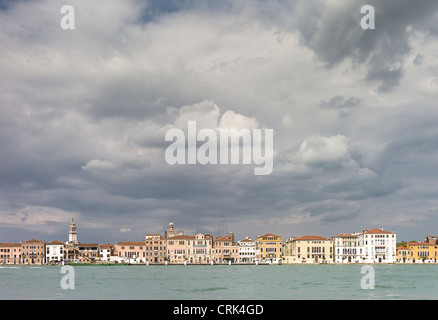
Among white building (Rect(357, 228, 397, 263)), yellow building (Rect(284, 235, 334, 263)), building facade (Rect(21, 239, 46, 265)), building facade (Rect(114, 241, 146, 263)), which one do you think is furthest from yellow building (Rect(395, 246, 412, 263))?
building facade (Rect(21, 239, 46, 265))

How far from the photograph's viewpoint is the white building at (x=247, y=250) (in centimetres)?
11712

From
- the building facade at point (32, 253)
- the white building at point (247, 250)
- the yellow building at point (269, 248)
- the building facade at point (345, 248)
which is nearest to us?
the building facade at point (345, 248)

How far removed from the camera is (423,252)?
11431 cm

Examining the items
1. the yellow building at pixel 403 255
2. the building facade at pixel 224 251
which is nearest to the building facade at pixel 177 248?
the building facade at pixel 224 251

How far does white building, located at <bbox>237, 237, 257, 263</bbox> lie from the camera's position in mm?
117125

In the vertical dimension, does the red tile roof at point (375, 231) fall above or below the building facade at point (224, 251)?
above

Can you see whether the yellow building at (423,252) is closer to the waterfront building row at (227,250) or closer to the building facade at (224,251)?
the waterfront building row at (227,250)

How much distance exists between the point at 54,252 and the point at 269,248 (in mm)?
54278

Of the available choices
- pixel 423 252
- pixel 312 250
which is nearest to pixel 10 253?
pixel 312 250

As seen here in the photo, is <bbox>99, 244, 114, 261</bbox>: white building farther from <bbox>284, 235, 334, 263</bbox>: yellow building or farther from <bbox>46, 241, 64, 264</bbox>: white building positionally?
<bbox>284, 235, 334, 263</bbox>: yellow building
